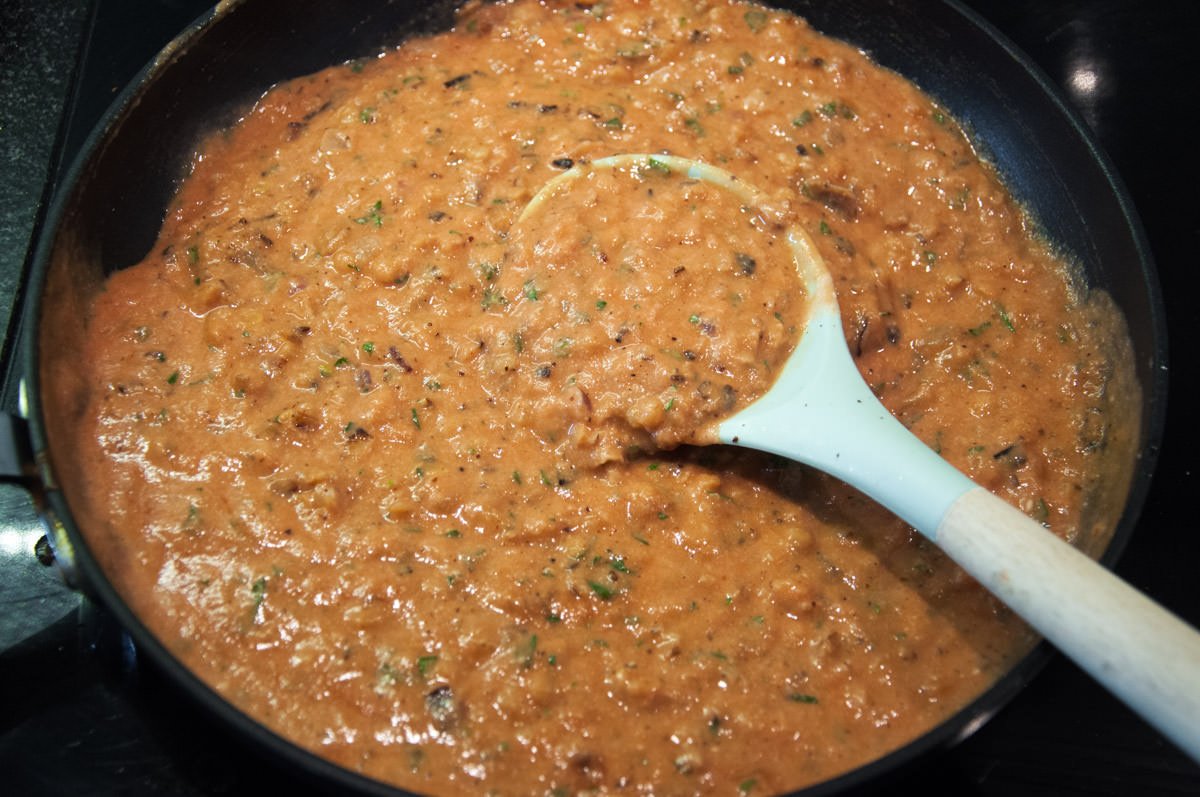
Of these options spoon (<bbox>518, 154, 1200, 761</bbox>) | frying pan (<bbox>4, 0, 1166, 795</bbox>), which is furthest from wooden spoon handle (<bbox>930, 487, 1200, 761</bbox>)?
frying pan (<bbox>4, 0, 1166, 795</bbox>)

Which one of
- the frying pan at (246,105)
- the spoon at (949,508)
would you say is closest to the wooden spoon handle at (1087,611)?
the spoon at (949,508)

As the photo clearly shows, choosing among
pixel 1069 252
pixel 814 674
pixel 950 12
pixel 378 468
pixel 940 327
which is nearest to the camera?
pixel 814 674

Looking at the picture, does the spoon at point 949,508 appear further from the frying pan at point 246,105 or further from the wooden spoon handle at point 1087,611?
the frying pan at point 246,105

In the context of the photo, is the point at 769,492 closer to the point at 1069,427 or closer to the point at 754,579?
the point at 754,579

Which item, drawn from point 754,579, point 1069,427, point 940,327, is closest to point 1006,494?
point 1069,427

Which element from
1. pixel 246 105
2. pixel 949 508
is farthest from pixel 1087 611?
pixel 246 105
